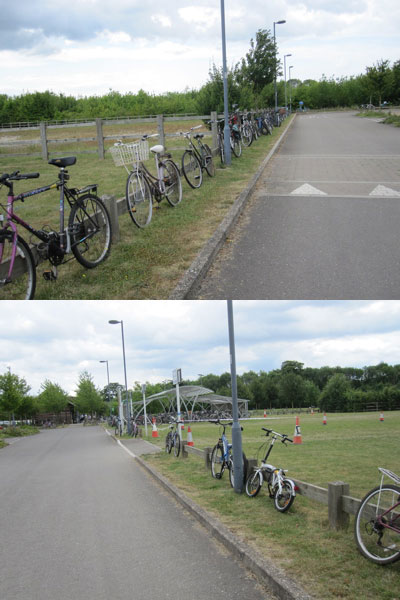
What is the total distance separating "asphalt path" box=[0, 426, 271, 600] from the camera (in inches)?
166

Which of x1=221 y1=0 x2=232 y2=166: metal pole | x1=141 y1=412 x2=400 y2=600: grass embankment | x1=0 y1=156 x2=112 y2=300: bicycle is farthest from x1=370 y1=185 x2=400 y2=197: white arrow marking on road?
x1=0 y1=156 x2=112 y2=300: bicycle

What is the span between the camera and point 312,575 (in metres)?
4.15

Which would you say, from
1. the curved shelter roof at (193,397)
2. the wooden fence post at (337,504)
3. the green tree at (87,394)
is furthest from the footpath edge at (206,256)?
the green tree at (87,394)

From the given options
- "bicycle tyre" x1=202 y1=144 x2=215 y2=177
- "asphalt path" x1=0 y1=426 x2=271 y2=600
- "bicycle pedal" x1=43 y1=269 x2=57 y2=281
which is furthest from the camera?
"bicycle tyre" x1=202 y1=144 x2=215 y2=177

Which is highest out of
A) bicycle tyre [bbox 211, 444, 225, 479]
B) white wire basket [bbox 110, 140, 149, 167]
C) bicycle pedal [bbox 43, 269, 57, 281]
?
white wire basket [bbox 110, 140, 149, 167]

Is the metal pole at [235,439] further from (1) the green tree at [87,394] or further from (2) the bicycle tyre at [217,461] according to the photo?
(1) the green tree at [87,394]

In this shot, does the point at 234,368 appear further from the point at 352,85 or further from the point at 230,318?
the point at 352,85

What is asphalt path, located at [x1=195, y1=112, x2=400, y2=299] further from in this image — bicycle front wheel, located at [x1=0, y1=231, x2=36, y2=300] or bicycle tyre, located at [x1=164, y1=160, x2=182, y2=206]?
bicycle front wheel, located at [x1=0, y1=231, x2=36, y2=300]

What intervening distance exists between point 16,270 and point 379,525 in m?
4.65

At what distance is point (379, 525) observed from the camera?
4.46m

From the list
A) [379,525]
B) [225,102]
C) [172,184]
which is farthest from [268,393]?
[379,525]

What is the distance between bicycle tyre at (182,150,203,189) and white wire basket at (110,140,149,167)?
3.50 metres

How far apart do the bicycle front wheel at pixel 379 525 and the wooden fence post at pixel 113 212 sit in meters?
6.08

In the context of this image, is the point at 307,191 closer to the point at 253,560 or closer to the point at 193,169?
the point at 193,169
